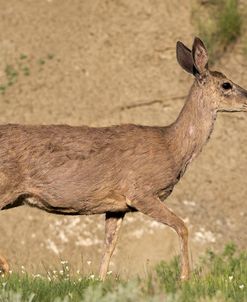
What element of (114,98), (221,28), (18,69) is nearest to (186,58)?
(114,98)

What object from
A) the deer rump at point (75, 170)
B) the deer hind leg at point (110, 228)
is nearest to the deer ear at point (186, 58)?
the deer rump at point (75, 170)

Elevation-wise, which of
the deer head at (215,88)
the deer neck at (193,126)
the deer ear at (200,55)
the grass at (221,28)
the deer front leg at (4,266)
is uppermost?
the deer ear at (200,55)

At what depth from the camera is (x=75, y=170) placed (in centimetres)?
979

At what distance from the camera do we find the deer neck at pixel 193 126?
1024 centimetres

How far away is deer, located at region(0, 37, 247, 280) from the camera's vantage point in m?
9.64

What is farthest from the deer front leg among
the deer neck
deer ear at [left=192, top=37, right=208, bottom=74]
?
deer ear at [left=192, top=37, right=208, bottom=74]

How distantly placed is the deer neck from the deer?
0.02 m

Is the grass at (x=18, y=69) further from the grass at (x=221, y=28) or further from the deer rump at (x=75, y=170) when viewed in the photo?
the deer rump at (x=75, y=170)

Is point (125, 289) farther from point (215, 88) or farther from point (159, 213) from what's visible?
point (215, 88)

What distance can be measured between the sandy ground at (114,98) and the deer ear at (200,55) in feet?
12.6

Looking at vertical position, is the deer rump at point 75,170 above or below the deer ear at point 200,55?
below

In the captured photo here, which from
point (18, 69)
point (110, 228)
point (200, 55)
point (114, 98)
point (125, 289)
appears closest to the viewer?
point (125, 289)

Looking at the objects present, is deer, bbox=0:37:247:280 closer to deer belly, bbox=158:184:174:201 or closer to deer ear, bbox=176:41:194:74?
deer belly, bbox=158:184:174:201

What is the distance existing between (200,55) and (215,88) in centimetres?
36
